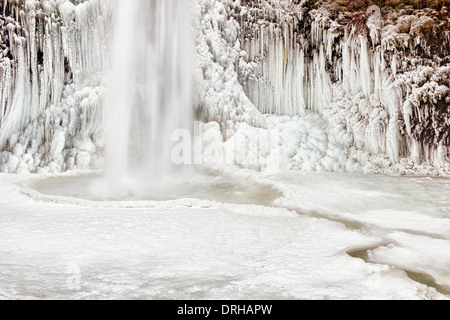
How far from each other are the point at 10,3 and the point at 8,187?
177 inches

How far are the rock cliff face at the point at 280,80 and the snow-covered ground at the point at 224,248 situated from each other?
2920 millimetres

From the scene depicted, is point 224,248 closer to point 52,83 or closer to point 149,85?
point 149,85

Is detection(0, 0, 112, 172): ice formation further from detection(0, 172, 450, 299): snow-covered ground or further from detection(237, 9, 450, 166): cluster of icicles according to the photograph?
detection(237, 9, 450, 166): cluster of icicles

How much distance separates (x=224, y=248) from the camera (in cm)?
383

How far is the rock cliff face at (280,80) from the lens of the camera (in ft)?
28.2

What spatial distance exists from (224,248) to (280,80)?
24.4 ft

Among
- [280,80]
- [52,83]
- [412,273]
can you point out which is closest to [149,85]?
[52,83]

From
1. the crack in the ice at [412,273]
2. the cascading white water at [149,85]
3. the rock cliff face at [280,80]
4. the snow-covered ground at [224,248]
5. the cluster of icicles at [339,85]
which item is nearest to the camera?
the snow-covered ground at [224,248]

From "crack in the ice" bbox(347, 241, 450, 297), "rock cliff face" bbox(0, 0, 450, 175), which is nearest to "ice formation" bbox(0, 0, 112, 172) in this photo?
"rock cliff face" bbox(0, 0, 450, 175)

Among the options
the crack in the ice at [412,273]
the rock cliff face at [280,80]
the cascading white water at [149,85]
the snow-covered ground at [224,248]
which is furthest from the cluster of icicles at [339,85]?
the crack in the ice at [412,273]

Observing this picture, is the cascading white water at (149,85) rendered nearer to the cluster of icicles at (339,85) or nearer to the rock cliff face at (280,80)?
the rock cliff face at (280,80)

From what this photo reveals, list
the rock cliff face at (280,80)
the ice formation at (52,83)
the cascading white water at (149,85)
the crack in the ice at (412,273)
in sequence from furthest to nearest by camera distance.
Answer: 1. the cascading white water at (149,85)
2. the rock cliff face at (280,80)
3. the ice formation at (52,83)
4. the crack in the ice at (412,273)

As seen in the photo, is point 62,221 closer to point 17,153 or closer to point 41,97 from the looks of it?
point 17,153
